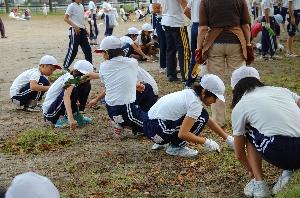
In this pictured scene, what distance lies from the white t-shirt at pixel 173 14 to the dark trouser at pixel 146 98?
2637 mm

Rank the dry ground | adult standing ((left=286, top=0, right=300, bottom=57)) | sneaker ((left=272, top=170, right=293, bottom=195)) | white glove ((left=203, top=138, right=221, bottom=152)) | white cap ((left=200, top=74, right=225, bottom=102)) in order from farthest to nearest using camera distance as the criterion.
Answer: adult standing ((left=286, top=0, right=300, bottom=57)) → white glove ((left=203, top=138, right=221, bottom=152)) → white cap ((left=200, top=74, right=225, bottom=102)) → the dry ground → sneaker ((left=272, top=170, right=293, bottom=195))

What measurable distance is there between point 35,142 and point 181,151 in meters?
1.61

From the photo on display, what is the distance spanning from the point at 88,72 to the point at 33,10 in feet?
152

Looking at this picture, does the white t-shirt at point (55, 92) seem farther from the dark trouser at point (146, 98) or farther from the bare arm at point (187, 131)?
the bare arm at point (187, 131)

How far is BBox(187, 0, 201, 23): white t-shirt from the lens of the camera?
7939 millimetres

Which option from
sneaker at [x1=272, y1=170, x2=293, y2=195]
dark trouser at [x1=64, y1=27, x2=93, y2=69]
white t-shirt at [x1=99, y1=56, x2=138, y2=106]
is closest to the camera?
sneaker at [x1=272, y1=170, x2=293, y2=195]

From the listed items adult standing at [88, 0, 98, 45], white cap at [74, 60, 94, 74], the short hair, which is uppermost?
the short hair

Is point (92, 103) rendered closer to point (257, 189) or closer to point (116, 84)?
point (116, 84)

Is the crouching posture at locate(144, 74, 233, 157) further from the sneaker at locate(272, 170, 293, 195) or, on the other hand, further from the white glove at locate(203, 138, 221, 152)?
the sneaker at locate(272, 170, 293, 195)

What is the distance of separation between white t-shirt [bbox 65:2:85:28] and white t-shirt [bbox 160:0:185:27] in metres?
1.94

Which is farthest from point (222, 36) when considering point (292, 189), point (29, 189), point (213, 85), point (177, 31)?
point (29, 189)

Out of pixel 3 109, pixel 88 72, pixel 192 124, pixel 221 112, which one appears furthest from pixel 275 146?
pixel 3 109

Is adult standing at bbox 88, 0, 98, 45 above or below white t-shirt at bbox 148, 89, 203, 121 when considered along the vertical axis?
below

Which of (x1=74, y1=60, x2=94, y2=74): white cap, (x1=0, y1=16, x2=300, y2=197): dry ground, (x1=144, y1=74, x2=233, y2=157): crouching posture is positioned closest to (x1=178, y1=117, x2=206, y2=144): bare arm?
(x1=144, y1=74, x2=233, y2=157): crouching posture
